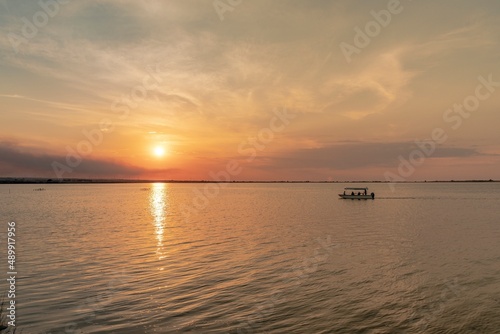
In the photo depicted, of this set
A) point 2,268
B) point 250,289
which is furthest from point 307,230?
point 2,268

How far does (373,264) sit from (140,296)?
19096 millimetres

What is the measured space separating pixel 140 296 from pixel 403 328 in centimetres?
1457

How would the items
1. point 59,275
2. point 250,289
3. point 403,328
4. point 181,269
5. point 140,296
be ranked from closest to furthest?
point 403,328 < point 140,296 < point 250,289 < point 59,275 < point 181,269

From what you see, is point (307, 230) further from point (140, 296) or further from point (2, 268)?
point (2, 268)

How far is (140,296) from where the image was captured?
20.0m

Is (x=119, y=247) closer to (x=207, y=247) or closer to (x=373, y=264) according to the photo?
(x=207, y=247)

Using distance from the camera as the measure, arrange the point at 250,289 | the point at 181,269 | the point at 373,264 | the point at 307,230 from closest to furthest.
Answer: the point at 250,289 → the point at 181,269 → the point at 373,264 → the point at 307,230

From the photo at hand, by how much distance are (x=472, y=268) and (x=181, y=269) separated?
2375 cm

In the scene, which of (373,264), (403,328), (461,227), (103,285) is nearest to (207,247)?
(103,285)

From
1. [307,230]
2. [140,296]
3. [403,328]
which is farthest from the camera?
[307,230]

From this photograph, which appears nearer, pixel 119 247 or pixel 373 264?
pixel 373 264

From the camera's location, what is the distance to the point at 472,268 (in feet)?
89.5

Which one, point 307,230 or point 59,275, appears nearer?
point 59,275

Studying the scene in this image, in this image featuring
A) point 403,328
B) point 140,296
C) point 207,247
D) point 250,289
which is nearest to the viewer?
point 403,328
